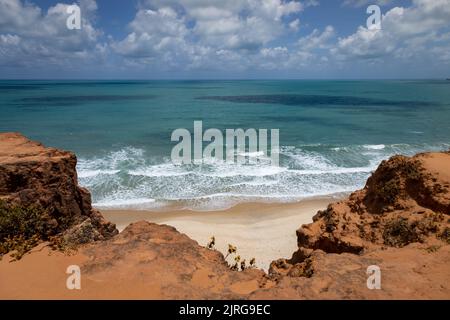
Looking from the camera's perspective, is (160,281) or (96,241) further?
(96,241)

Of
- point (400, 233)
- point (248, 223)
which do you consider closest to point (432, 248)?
point (400, 233)

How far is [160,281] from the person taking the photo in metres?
5.86

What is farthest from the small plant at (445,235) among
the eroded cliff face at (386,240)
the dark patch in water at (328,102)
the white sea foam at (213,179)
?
the dark patch in water at (328,102)

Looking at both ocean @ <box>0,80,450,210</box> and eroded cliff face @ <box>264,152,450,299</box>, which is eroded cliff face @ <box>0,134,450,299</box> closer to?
eroded cliff face @ <box>264,152,450,299</box>

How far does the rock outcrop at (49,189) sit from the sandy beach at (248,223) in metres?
6.79

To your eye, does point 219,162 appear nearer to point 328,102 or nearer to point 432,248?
point 432,248

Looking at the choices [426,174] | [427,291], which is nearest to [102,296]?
[427,291]

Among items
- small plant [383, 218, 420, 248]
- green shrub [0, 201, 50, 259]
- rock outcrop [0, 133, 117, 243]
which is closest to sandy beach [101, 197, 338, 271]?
small plant [383, 218, 420, 248]

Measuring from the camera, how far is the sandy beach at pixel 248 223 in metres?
14.3

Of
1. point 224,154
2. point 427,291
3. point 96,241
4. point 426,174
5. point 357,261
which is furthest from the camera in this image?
point 224,154

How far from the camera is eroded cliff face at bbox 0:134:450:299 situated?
18.4ft

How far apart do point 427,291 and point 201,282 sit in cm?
372

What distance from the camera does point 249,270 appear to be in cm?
675
